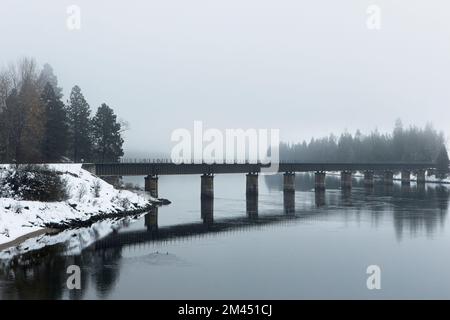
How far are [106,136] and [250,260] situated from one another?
62.4 meters

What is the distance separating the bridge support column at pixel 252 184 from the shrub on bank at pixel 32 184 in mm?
47322

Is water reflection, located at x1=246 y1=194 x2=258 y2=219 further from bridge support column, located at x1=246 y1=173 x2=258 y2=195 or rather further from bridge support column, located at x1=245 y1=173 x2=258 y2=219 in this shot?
bridge support column, located at x1=246 y1=173 x2=258 y2=195

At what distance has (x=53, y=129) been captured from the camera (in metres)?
82.4

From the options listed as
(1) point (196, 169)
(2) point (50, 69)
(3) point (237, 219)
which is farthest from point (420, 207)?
(2) point (50, 69)

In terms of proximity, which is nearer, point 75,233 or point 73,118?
point 75,233

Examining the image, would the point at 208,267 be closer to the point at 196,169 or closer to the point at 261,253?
the point at 261,253

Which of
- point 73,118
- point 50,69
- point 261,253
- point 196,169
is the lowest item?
point 261,253

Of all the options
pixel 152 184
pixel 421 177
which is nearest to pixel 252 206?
pixel 152 184

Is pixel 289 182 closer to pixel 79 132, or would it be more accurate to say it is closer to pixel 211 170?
pixel 211 170

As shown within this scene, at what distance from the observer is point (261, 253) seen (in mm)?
41844

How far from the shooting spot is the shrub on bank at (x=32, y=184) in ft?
186

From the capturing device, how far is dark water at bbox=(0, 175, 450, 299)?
29.7 meters

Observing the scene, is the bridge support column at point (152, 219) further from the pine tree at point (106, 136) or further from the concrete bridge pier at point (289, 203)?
the pine tree at point (106, 136)
